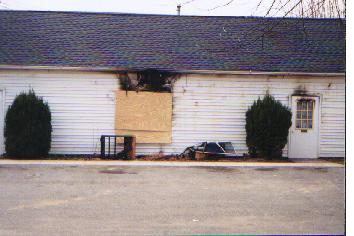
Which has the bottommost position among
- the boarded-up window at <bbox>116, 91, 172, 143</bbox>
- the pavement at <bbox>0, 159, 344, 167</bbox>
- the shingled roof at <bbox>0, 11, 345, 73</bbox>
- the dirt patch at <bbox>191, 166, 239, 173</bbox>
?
the dirt patch at <bbox>191, 166, 239, 173</bbox>

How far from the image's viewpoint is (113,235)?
696 cm

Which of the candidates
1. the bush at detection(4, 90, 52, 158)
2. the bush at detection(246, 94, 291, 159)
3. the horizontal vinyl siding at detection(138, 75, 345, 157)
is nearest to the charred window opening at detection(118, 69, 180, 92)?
the horizontal vinyl siding at detection(138, 75, 345, 157)

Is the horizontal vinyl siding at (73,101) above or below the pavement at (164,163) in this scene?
above

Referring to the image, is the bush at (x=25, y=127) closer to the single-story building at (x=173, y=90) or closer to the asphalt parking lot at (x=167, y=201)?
the single-story building at (x=173, y=90)

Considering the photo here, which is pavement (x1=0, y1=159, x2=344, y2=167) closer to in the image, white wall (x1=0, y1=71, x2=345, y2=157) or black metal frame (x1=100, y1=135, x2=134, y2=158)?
black metal frame (x1=100, y1=135, x2=134, y2=158)

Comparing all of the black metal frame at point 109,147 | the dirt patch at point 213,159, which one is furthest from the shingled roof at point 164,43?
the dirt patch at point 213,159

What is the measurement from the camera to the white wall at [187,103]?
16734 millimetres

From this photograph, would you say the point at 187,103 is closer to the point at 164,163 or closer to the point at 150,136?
the point at 150,136

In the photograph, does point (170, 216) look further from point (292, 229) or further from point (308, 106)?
point (308, 106)

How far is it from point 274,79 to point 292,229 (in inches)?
412

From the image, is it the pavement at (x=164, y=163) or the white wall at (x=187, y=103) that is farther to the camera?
the white wall at (x=187, y=103)

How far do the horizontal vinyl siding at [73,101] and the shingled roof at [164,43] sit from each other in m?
0.49

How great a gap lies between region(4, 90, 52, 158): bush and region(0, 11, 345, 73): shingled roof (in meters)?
1.67

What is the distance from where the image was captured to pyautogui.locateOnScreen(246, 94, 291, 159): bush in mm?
16250
